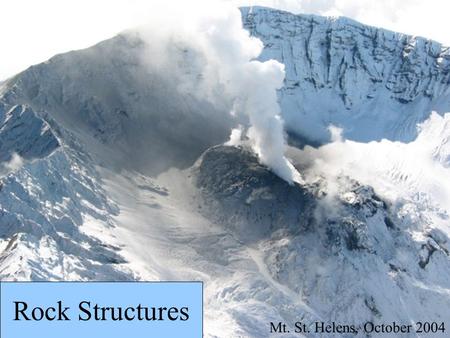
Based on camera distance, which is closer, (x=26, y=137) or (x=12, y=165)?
(x=12, y=165)

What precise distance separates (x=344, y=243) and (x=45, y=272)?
61.2m

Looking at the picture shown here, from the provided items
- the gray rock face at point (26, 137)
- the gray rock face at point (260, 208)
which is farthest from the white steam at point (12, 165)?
the gray rock face at point (260, 208)

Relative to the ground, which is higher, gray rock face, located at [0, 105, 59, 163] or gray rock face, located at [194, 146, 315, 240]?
gray rock face, located at [0, 105, 59, 163]

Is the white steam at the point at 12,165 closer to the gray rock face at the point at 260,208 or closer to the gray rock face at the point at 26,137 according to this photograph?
the gray rock face at the point at 26,137

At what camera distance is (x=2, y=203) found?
165875 millimetres

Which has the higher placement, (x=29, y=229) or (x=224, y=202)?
(x=224, y=202)

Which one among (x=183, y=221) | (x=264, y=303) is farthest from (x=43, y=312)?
(x=183, y=221)

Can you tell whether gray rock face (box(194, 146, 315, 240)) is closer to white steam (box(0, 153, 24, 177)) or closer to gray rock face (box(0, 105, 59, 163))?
gray rock face (box(0, 105, 59, 163))

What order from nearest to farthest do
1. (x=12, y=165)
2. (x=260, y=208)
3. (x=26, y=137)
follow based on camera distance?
(x=12, y=165) → (x=26, y=137) → (x=260, y=208)

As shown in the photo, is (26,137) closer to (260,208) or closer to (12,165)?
(12,165)

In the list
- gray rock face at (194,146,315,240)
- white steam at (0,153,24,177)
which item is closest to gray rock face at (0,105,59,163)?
white steam at (0,153,24,177)

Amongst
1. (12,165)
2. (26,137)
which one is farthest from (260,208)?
(12,165)

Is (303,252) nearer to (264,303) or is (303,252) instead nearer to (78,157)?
(264,303)

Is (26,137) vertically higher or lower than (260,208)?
higher
